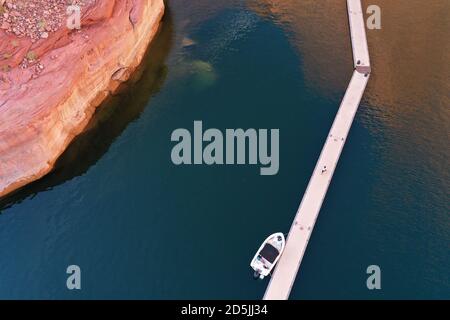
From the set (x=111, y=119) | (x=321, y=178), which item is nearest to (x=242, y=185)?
(x=321, y=178)

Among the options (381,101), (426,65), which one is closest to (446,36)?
(426,65)

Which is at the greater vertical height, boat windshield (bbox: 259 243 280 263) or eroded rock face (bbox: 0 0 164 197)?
eroded rock face (bbox: 0 0 164 197)

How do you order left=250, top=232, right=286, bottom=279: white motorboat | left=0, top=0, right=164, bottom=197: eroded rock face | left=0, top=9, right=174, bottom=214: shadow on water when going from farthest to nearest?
left=0, top=9, right=174, bottom=214: shadow on water → left=0, top=0, right=164, bottom=197: eroded rock face → left=250, top=232, right=286, bottom=279: white motorboat

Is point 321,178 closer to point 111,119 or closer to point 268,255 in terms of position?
point 268,255

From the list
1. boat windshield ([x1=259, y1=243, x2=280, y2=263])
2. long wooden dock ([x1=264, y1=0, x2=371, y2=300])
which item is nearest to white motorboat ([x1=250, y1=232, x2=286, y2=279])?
boat windshield ([x1=259, y1=243, x2=280, y2=263])

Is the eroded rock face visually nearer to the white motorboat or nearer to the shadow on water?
the shadow on water

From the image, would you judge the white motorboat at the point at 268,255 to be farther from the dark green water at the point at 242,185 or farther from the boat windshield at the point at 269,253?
the dark green water at the point at 242,185
